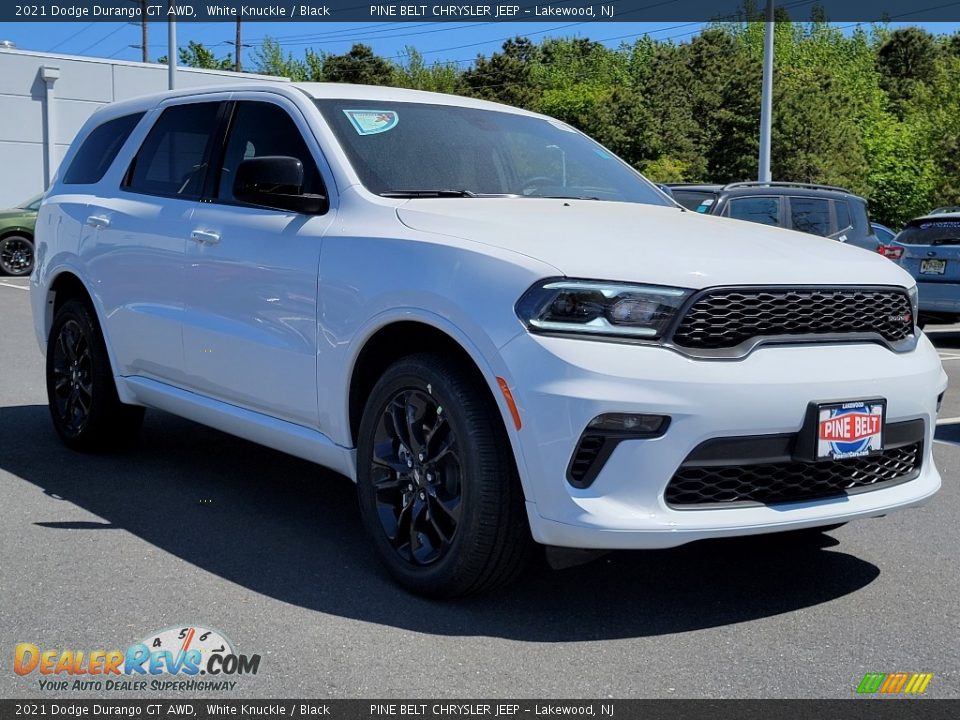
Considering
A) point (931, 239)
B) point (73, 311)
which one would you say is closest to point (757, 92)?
point (931, 239)

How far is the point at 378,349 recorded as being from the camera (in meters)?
4.41

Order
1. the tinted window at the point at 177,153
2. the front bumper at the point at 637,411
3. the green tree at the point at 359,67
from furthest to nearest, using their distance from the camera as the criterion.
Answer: the green tree at the point at 359,67 < the tinted window at the point at 177,153 < the front bumper at the point at 637,411

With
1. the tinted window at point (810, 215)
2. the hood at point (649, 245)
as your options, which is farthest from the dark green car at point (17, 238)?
the hood at point (649, 245)

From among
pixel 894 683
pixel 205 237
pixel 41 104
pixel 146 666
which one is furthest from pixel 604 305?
pixel 41 104

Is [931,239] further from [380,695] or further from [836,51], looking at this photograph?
[836,51]

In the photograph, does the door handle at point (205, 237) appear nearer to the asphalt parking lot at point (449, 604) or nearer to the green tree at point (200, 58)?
the asphalt parking lot at point (449, 604)

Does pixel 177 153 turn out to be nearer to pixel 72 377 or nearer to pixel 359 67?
pixel 72 377

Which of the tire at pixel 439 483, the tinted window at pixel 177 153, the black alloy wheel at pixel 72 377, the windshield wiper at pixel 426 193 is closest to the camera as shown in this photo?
the tire at pixel 439 483

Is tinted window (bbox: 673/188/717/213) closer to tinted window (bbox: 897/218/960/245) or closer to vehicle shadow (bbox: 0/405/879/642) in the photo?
tinted window (bbox: 897/218/960/245)

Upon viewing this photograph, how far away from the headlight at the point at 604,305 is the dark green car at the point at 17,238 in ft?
63.6

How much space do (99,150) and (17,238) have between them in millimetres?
16449

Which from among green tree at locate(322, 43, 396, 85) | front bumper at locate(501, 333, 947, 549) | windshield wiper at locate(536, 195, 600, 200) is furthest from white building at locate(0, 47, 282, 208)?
green tree at locate(322, 43, 396, 85)

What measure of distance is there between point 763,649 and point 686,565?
0.91 metres

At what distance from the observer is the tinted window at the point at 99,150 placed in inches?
253
